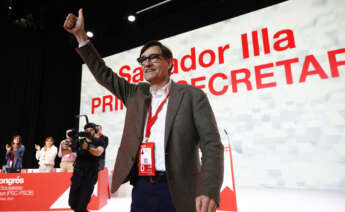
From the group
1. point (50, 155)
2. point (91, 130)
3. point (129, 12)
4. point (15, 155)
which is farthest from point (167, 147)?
point (129, 12)

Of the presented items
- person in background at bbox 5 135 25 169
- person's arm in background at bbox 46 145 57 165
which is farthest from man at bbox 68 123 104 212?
person in background at bbox 5 135 25 169

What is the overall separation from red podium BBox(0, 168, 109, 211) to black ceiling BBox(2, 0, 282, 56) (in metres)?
4.26

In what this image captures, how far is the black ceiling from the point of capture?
18.0 feet

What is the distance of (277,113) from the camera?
4.44m

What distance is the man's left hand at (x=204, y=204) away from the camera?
2.34 ft

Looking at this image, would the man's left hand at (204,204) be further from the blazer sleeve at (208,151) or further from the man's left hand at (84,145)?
the man's left hand at (84,145)

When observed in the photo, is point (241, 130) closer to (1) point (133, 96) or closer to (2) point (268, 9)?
(2) point (268, 9)

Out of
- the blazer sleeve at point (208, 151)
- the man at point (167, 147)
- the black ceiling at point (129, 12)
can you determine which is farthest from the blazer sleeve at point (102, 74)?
the black ceiling at point (129, 12)

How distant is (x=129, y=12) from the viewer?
5.86 metres

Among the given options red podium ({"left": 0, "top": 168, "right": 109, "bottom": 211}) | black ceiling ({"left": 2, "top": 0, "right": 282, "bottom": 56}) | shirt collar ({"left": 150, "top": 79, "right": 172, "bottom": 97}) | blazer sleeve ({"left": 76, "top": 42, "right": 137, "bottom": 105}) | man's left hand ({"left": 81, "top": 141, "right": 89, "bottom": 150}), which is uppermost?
black ceiling ({"left": 2, "top": 0, "right": 282, "bottom": 56})

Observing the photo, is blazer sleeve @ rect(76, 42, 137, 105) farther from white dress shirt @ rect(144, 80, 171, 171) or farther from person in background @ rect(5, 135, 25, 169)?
person in background @ rect(5, 135, 25, 169)

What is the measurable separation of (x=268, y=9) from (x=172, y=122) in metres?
5.03

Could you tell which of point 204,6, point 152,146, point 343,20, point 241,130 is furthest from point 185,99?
point 204,6

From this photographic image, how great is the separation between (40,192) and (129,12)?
4601mm
